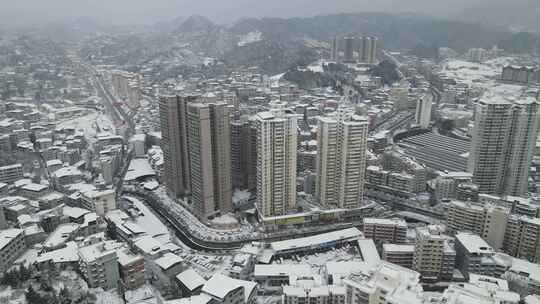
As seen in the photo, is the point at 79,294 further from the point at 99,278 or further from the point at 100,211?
the point at 100,211

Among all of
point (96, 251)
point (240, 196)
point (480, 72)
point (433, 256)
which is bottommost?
point (240, 196)

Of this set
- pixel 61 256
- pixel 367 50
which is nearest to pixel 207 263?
pixel 61 256

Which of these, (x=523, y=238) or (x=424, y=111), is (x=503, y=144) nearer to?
(x=523, y=238)

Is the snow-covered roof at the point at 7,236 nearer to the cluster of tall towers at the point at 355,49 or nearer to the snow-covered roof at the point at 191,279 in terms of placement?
the snow-covered roof at the point at 191,279

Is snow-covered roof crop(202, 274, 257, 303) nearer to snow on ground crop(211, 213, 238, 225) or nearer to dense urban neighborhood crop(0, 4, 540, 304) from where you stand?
dense urban neighborhood crop(0, 4, 540, 304)

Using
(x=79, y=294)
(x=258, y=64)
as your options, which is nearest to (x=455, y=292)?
(x=79, y=294)

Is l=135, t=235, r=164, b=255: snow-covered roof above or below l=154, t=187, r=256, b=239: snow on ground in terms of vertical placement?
above

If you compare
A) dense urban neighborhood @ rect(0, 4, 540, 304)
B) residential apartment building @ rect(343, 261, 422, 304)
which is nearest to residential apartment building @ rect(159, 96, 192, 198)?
dense urban neighborhood @ rect(0, 4, 540, 304)
